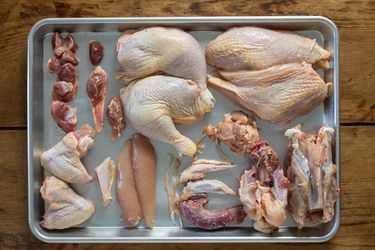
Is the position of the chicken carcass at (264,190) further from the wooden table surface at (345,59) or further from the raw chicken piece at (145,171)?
the raw chicken piece at (145,171)

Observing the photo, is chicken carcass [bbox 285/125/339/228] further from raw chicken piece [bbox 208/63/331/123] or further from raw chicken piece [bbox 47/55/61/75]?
raw chicken piece [bbox 47/55/61/75]

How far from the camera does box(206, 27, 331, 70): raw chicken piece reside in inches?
60.2

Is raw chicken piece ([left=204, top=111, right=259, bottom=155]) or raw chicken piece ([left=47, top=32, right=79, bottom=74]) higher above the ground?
raw chicken piece ([left=47, top=32, right=79, bottom=74])

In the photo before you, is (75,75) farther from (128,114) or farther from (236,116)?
(236,116)

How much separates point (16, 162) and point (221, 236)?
0.54 metres

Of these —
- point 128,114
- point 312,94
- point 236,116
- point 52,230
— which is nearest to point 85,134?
point 128,114

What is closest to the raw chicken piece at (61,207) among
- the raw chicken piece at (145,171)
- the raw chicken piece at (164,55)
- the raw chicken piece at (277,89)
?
the raw chicken piece at (145,171)

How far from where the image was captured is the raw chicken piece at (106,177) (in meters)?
1.58

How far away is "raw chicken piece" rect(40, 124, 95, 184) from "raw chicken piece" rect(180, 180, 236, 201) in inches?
9.3

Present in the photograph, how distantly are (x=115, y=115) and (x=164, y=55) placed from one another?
188mm

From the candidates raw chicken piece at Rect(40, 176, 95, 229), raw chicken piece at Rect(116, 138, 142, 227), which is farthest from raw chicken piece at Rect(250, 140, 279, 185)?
raw chicken piece at Rect(40, 176, 95, 229)

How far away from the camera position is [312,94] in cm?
152

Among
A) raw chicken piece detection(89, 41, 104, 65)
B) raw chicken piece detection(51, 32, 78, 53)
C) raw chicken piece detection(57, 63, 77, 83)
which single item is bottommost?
raw chicken piece detection(57, 63, 77, 83)

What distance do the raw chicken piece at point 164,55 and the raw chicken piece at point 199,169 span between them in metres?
0.15
